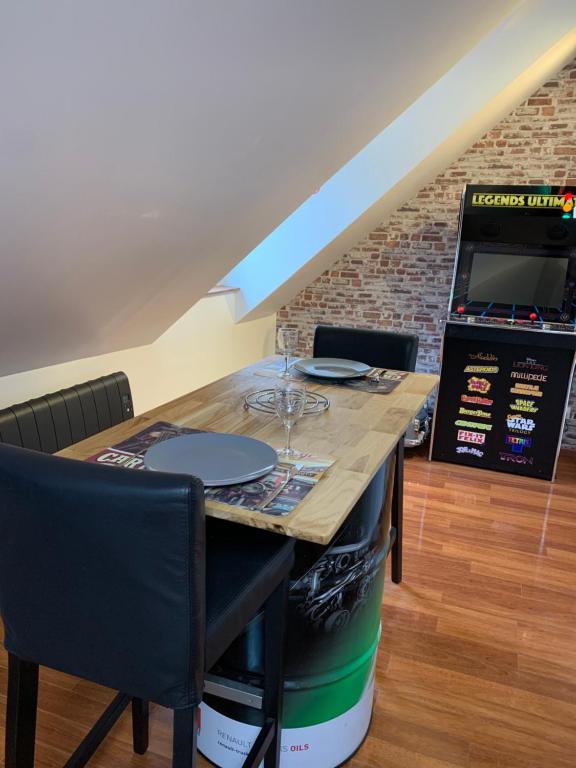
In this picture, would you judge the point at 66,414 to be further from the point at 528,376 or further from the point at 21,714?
the point at 528,376

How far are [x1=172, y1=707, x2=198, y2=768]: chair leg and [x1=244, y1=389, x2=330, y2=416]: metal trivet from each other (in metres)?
1.02

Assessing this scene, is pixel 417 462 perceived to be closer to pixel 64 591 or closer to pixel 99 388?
pixel 99 388

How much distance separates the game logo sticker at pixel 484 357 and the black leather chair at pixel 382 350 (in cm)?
116

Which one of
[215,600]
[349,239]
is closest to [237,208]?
[215,600]

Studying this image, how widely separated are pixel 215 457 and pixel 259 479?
14cm

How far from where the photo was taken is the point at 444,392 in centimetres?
381

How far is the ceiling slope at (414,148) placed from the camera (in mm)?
2848

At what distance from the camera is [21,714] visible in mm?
1225

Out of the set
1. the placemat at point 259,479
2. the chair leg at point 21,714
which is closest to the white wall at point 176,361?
the placemat at point 259,479

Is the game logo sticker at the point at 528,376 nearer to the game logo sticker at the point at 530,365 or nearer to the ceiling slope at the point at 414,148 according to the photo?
the game logo sticker at the point at 530,365

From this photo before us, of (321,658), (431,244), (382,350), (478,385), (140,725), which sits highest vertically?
(431,244)

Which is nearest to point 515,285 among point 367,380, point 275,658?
point 367,380

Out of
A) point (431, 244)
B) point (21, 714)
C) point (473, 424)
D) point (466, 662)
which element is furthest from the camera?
point (431, 244)

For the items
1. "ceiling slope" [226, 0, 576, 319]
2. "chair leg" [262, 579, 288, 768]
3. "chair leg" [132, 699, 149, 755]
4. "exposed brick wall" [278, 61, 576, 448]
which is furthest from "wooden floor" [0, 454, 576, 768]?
"ceiling slope" [226, 0, 576, 319]
